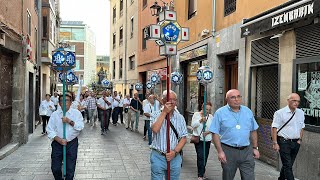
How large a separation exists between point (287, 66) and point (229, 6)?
4099mm

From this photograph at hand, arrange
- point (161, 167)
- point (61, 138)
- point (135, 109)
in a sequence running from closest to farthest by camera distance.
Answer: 1. point (161, 167)
2. point (61, 138)
3. point (135, 109)

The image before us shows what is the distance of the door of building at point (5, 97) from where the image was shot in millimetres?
9797

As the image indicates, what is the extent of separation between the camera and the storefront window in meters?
7.02

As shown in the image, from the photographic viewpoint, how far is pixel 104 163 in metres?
8.70

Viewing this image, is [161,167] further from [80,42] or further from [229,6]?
[80,42]

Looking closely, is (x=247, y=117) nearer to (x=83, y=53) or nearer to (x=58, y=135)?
(x=58, y=135)

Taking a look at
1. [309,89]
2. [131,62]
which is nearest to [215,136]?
[309,89]

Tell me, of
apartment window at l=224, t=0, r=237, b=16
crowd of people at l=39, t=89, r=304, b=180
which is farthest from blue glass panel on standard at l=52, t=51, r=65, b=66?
apartment window at l=224, t=0, r=237, b=16

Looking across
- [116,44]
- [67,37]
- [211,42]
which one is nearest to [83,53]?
[67,37]

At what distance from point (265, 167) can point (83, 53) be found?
6800cm

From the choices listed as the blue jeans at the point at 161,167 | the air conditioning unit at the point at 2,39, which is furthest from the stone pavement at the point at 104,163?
the air conditioning unit at the point at 2,39

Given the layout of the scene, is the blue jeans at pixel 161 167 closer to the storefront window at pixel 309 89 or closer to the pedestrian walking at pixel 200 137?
the pedestrian walking at pixel 200 137

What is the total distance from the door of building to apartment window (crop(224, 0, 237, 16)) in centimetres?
695

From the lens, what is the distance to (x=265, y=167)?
8.48m
